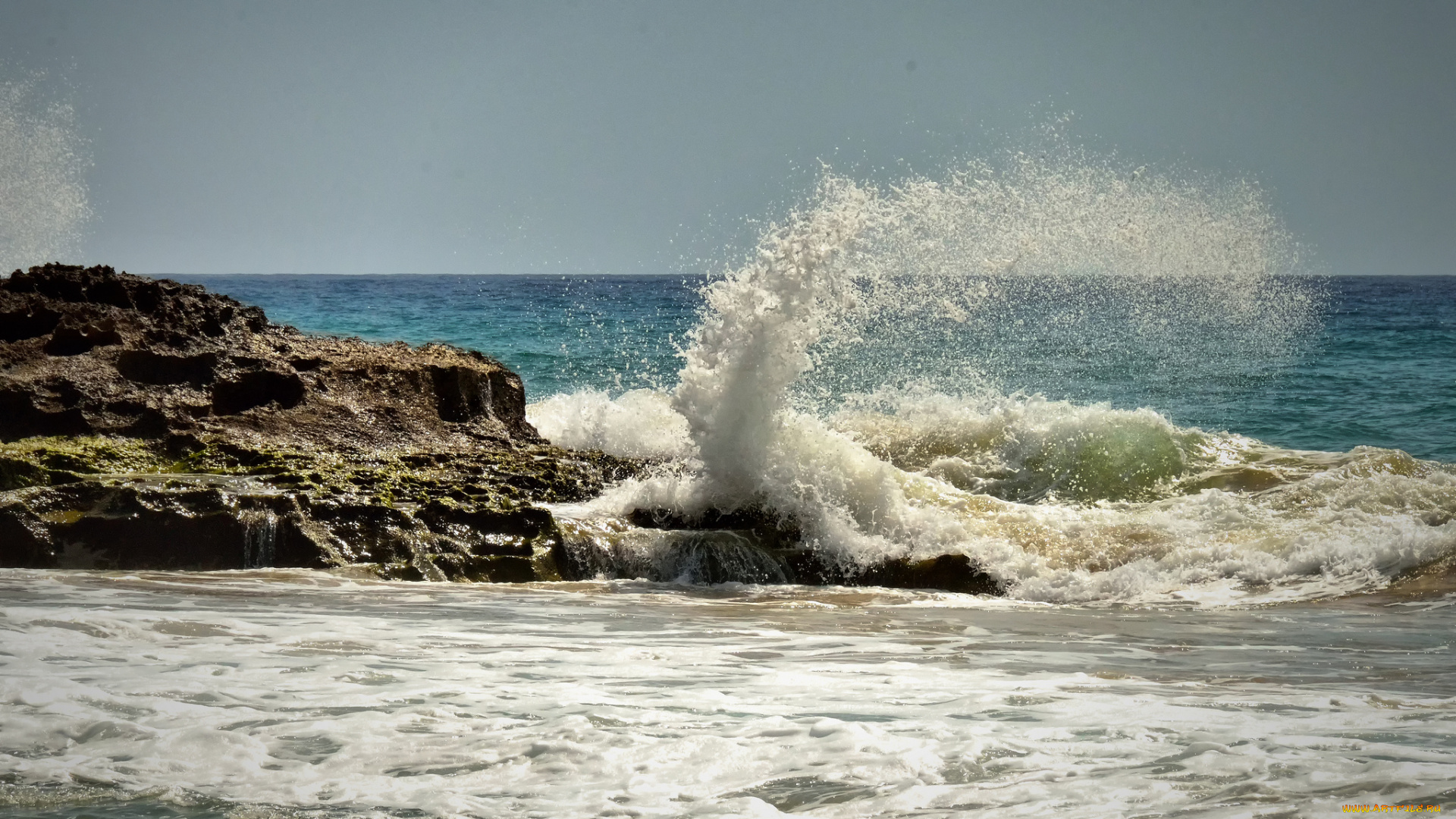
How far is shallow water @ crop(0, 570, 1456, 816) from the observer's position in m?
3.13

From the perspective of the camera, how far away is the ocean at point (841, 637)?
3.23 meters

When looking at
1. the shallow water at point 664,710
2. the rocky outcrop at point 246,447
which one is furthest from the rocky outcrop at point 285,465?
the shallow water at point 664,710

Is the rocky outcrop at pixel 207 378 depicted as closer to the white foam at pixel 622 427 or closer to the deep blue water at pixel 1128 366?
the white foam at pixel 622 427

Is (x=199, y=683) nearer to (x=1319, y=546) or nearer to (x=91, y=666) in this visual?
(x=91, y=666)

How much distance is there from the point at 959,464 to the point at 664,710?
7754mm

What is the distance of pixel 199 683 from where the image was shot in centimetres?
400

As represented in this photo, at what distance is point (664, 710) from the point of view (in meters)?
3.95

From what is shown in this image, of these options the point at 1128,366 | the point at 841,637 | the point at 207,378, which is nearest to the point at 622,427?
the point at 207,378

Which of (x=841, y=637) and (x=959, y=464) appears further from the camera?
(x=959, y=464)

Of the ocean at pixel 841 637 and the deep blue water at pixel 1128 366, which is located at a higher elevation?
the deep blue water at pixel 1128 366

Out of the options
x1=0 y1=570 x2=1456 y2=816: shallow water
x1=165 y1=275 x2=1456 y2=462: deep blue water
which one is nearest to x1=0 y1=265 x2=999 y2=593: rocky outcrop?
x1=0 y1=570 x2=1456 y2=816: shallow water

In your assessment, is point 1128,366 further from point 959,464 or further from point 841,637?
point 841,637

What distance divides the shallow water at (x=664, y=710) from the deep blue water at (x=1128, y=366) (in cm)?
480

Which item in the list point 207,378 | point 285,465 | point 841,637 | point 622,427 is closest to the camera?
point 841,637
